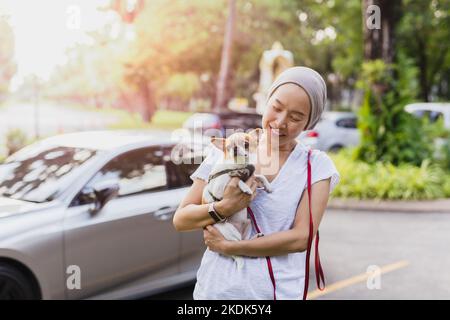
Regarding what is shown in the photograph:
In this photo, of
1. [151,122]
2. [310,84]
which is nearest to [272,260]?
[310,84]

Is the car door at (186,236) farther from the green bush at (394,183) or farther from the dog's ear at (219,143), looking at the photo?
the green bush at (394,183)

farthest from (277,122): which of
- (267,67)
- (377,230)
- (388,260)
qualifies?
(267,67)

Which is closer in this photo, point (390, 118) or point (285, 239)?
point (285, 239)

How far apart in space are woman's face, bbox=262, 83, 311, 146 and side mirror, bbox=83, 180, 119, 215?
98.8 inches

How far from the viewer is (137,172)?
4.66 metres

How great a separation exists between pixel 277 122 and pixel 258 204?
30cm

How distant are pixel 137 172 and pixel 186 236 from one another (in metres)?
0.72

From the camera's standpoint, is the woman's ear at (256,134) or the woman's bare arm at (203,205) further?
the woman's ear at (256,134)

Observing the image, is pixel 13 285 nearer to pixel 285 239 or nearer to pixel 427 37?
pixel 285 239

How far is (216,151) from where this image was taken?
6.22ft

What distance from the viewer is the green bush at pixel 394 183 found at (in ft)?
32.7

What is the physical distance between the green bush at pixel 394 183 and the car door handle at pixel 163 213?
6089mm

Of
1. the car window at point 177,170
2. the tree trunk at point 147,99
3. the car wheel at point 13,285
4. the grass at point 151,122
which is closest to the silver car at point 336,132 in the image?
the car window at point 177,170
